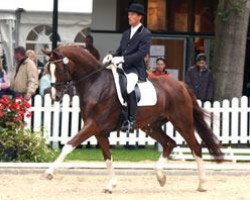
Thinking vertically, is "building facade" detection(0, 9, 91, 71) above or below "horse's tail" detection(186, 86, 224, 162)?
above

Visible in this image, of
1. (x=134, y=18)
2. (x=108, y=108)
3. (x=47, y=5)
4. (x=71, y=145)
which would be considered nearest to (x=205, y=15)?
(x=47, y=5)

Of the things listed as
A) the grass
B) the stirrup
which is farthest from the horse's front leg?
the grass

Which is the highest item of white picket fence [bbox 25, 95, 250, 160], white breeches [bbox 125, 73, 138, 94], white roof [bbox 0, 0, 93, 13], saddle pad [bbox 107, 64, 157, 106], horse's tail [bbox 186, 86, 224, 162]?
white roof [bbox 0, 0, 93, 13]

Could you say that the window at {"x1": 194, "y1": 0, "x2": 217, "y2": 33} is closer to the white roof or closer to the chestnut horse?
the white roof

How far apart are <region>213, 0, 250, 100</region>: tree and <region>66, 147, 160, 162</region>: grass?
100 inches

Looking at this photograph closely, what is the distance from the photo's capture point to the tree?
21672 millimetres

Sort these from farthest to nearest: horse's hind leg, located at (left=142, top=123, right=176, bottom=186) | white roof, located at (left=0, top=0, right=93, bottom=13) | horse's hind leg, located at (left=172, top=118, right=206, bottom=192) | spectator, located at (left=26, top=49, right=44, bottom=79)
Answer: white roof, located at (left=0, top=0, right=93, bottom=13), spectator, located at (left=26, top=49, right=44, bottom=79), horse's hind leg, located at (left=172, top=118, right=206, bottom=192), horse's hind leg, located at (left=142, top=123, right=176, bottom=186)

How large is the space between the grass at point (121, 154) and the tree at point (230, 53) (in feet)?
8.36

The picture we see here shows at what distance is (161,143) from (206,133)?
0.74 metres

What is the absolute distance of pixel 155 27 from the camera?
26.3 metres

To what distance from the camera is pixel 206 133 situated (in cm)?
1511

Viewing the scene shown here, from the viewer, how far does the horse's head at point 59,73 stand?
1373 centimetres

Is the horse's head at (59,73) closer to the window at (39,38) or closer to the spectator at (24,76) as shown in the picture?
the spectator at (24,76)

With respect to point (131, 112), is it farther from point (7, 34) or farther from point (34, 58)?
point (7, 34)
